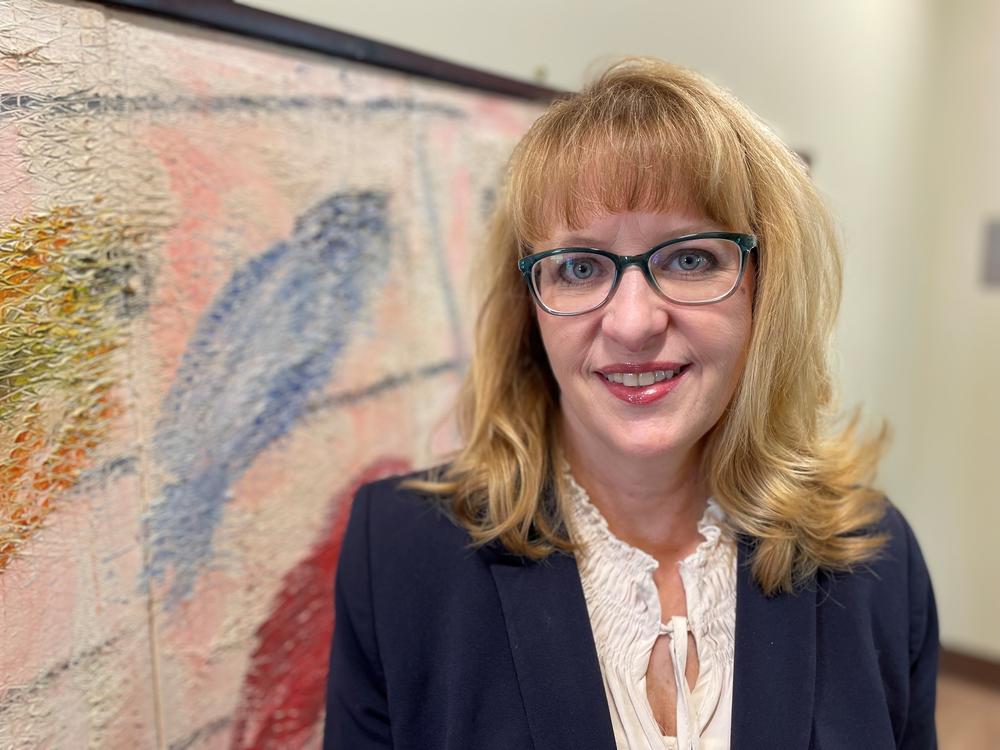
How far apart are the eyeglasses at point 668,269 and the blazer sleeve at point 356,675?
44 centimetres

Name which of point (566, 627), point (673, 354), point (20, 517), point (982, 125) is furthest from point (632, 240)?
point (982, 125)

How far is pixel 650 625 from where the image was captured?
0.98 meters

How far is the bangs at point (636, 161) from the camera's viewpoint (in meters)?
0.87

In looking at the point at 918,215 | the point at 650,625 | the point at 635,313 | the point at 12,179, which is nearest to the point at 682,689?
the point at 650,625

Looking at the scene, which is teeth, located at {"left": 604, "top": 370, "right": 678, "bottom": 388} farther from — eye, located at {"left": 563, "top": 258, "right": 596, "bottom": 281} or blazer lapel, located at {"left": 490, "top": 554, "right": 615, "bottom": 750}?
blazer lapel, located at {"left": 490, "top": 554, "right": 615, "bottom": 750}

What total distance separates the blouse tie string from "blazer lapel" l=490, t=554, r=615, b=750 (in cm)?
10

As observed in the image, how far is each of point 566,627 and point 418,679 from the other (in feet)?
0.65

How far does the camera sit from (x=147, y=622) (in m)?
0.92

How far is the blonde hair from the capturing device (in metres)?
0.88

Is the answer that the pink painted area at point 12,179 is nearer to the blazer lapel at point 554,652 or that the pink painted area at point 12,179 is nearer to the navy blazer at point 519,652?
the navy blazer at point 519,652

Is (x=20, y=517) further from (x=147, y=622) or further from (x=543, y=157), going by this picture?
(x=543, y=157)

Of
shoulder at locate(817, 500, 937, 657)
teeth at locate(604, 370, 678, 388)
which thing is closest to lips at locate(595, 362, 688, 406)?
teeth at locate(604, 370, 678, 388)

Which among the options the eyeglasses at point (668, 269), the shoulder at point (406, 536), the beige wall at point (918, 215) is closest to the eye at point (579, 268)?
the eyeglasses at point (668, 269)

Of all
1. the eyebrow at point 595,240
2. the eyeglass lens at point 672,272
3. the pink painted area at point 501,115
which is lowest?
the eyeglass lens at point 672,272
